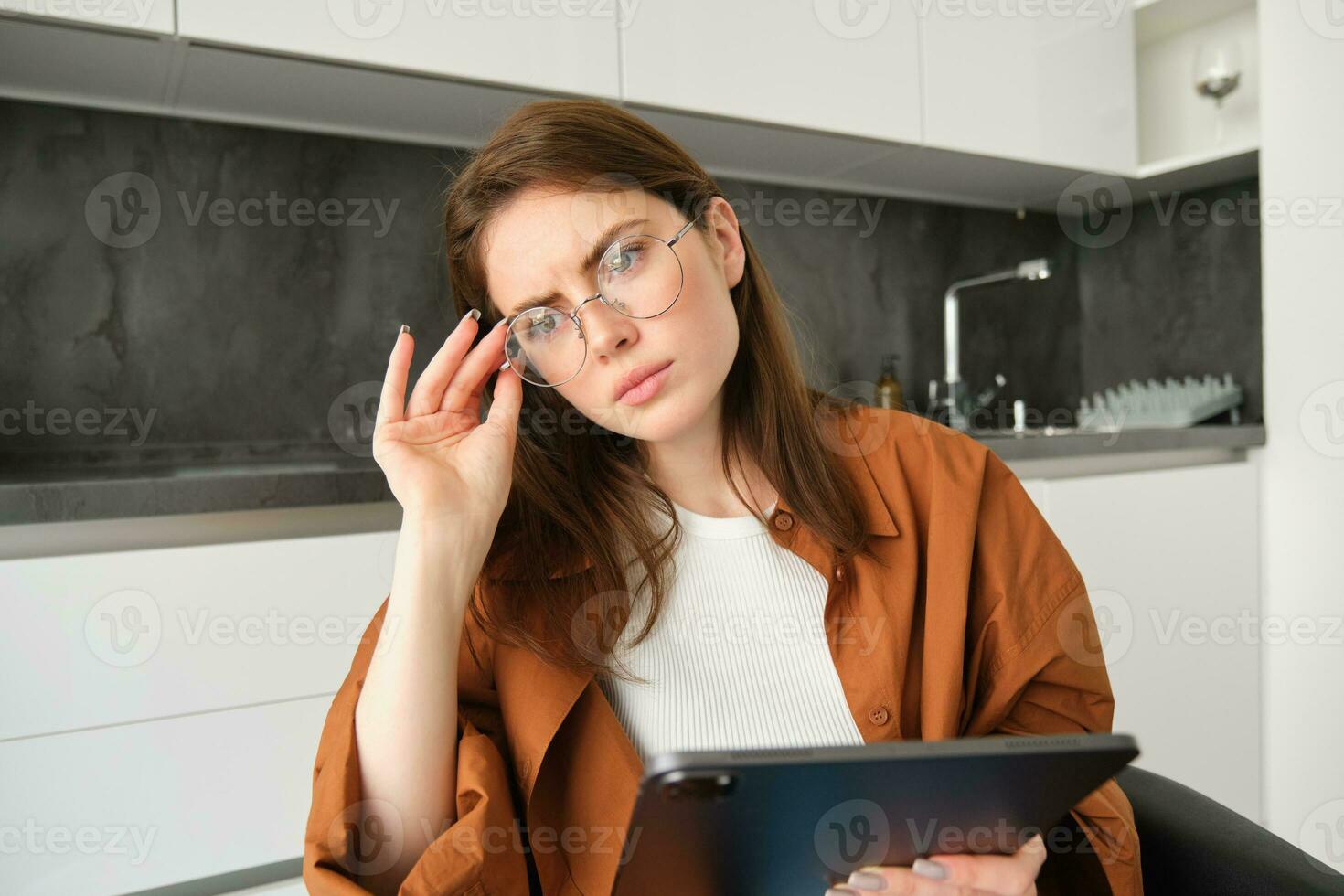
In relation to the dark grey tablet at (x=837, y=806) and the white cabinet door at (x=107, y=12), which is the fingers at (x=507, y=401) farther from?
the white cabinet door at (x=107, y=12)

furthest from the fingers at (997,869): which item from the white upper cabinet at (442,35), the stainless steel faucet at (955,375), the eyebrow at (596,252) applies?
the stainless steel faucet at (955,375)

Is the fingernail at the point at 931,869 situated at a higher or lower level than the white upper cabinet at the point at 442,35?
lower

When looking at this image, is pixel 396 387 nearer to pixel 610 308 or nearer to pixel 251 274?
pixel 610 308

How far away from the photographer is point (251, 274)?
1803mm

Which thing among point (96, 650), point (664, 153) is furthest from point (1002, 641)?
point (96, 650)

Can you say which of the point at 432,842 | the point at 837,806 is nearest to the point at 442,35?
the point at 432,842

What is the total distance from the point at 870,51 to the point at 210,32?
1260 mm

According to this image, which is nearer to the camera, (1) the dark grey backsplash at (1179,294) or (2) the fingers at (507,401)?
(2) the fingers at (507,401)

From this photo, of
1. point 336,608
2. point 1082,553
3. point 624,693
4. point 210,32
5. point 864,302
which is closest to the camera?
point 624,693

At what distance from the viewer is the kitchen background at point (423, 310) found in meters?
1.18

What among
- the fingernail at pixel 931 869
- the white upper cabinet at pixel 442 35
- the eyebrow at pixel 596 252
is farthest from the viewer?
the white upper cabinet at pixel 442 35

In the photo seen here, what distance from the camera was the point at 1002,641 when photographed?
3.03ft

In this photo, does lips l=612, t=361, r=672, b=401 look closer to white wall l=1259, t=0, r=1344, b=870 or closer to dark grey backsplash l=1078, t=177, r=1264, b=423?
white wall l=1259, t=0, r=1344, b=870

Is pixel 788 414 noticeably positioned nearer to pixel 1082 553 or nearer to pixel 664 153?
pixel 664 153
